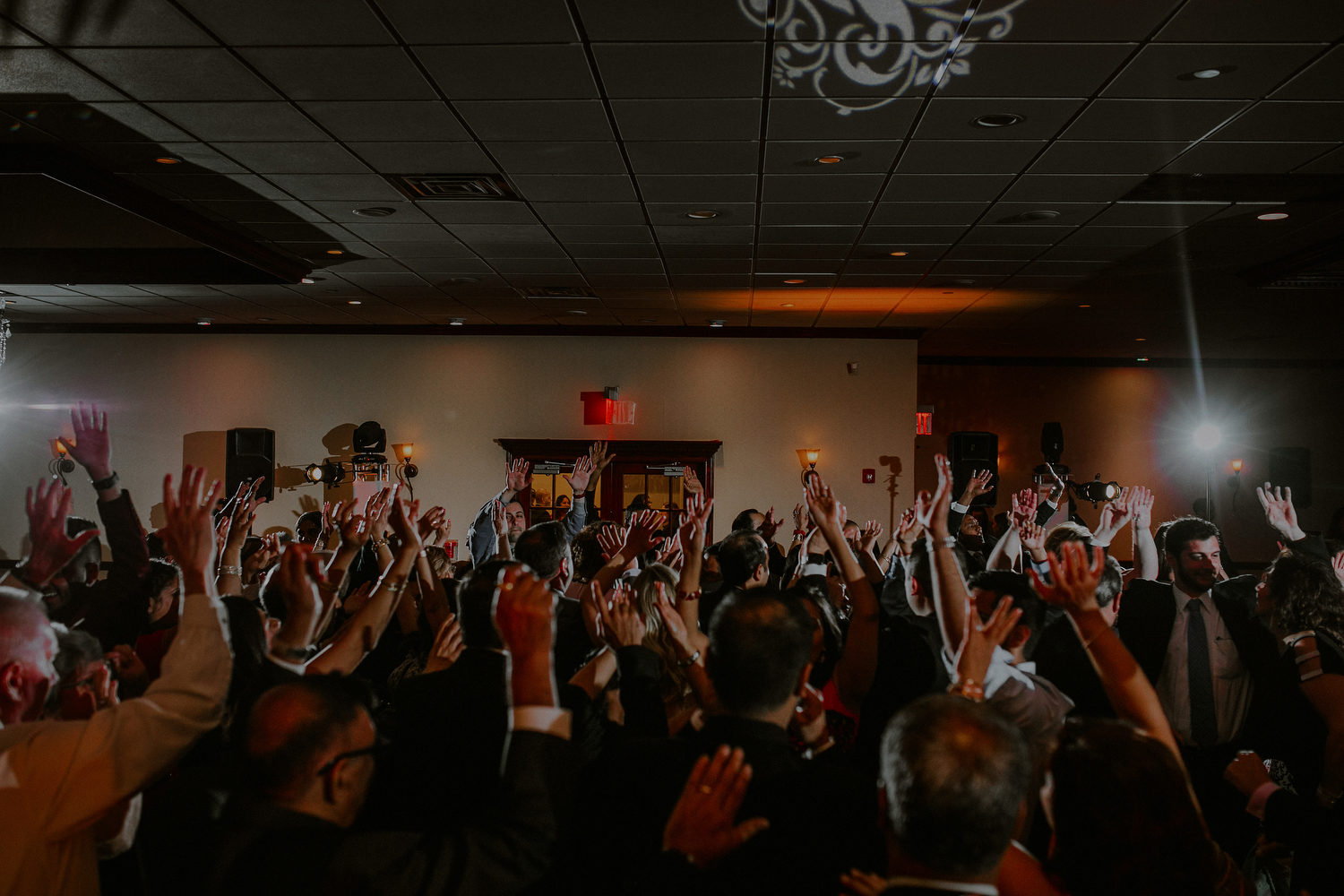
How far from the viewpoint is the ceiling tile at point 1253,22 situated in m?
2.96

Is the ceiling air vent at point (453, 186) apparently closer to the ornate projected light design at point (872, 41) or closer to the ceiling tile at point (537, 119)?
the ceiling tile at point (537, 119)

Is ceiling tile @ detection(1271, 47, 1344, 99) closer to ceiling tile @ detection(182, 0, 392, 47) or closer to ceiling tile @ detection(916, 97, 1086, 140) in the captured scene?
ceiling tile @ detection(916, 97, 1086, 140)

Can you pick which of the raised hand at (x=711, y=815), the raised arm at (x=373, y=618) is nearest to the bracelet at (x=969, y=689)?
the raised hand at (x=711, y=815)

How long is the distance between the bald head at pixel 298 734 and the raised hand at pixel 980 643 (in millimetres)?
1157

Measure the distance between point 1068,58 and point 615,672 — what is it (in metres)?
2.85

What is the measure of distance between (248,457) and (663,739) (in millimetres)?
10085

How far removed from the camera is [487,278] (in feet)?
25.5

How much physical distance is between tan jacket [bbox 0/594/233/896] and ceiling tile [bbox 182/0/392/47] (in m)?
2.50

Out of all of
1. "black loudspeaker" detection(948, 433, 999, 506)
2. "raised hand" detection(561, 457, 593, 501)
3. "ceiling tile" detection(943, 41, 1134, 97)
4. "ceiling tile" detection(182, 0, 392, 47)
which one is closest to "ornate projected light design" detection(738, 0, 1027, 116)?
"ceiling tile" detection(943, 41, 1134, 97)

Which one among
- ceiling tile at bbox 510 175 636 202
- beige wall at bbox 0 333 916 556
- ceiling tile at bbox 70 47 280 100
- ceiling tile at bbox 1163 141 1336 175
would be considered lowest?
beige wall at bbox 0 333 916 556

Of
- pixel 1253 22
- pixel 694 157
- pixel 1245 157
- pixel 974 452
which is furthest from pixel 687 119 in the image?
pixel 974 452

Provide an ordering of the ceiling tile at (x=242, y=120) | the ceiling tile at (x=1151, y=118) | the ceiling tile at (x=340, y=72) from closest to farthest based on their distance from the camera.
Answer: the ceiling tile at (x=340, y=72) → the ceiling tile at (x=1151, y=118) → the ceiling tile at (x=242, y=120)

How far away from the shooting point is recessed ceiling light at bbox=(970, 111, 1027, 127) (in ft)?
13.0

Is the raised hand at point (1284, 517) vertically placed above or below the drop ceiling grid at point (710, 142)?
below
